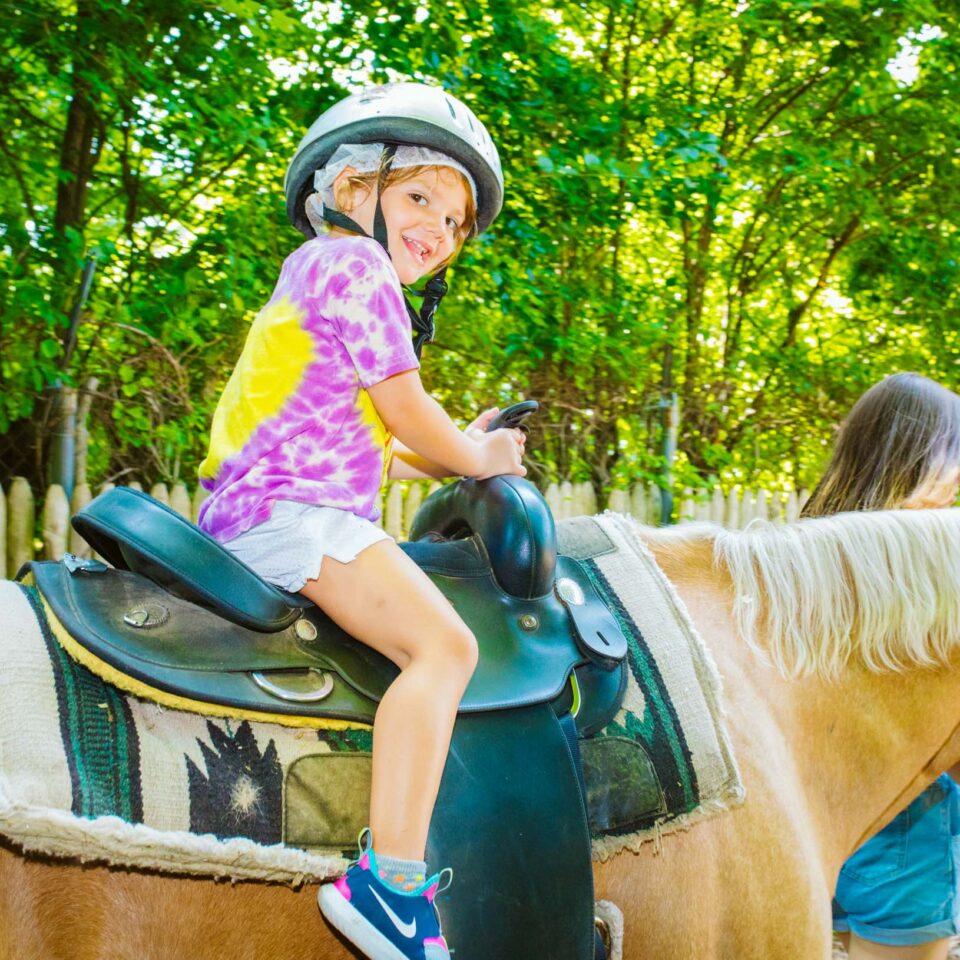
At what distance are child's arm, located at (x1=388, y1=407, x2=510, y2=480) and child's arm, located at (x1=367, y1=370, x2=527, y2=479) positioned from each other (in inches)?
5.6

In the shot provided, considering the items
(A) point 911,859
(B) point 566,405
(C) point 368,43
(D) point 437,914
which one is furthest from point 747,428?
(D) point 437,914

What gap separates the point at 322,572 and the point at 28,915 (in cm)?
64

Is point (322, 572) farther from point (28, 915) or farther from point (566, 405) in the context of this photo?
point (566, 405)

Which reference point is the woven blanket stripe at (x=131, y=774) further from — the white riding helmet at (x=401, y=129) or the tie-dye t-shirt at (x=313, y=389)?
the white riding helmet at (x=401, y=129)

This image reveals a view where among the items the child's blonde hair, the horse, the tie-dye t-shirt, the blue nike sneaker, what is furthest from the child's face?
the blue nike sneaker

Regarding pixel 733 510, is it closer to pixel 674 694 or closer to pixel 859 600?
pixel 859 600

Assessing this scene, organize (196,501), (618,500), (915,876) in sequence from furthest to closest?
(618,500), (196,501), (915,876)

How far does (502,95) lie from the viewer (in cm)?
498

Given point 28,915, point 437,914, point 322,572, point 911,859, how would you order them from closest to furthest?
1. point 28,915
2. point 437,914
3. point 322,572
4. point 911,859

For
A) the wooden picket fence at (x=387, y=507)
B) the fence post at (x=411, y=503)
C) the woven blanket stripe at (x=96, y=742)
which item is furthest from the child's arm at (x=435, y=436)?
the fence post at (x=411, y=503)

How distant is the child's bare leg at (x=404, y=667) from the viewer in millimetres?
1384

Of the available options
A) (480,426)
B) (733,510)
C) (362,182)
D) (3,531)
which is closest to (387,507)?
(3,531)

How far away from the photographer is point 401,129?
6.15 feet

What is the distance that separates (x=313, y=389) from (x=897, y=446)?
65.2 inches
